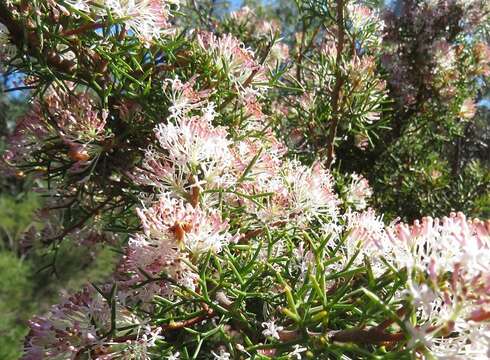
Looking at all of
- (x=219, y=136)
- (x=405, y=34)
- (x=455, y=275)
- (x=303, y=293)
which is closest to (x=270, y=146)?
(x=219, y=136)

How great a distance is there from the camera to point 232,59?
1106 millimetres

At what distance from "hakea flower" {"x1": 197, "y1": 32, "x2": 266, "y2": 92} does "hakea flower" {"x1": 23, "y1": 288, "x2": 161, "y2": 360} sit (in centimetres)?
54

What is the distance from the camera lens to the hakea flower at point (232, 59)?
3.61 feet

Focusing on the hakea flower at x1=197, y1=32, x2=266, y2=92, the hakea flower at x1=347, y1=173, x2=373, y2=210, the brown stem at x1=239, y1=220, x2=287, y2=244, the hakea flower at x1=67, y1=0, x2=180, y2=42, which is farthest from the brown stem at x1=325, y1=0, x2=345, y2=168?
the hakea flower at x1=67, y1=0, x2=180, y2=42

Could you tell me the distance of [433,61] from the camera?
189 cm

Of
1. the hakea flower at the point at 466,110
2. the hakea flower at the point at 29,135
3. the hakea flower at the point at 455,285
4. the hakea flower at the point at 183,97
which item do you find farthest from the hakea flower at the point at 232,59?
the hakea flower at the point at 466,110

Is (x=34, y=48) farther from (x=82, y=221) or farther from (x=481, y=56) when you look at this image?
(x=481, y=56)

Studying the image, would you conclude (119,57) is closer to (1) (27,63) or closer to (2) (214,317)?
(1) (27,63)

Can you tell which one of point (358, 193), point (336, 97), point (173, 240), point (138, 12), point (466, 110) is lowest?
point (173, 240)

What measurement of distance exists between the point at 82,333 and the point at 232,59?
2.05 ft

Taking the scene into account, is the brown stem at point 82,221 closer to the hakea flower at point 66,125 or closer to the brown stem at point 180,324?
the hakea flower at point 66,125

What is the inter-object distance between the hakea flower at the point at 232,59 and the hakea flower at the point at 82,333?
0.54 meters

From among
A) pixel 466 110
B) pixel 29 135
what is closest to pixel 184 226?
pixel 29 135

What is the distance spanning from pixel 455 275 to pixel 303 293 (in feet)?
0.83
